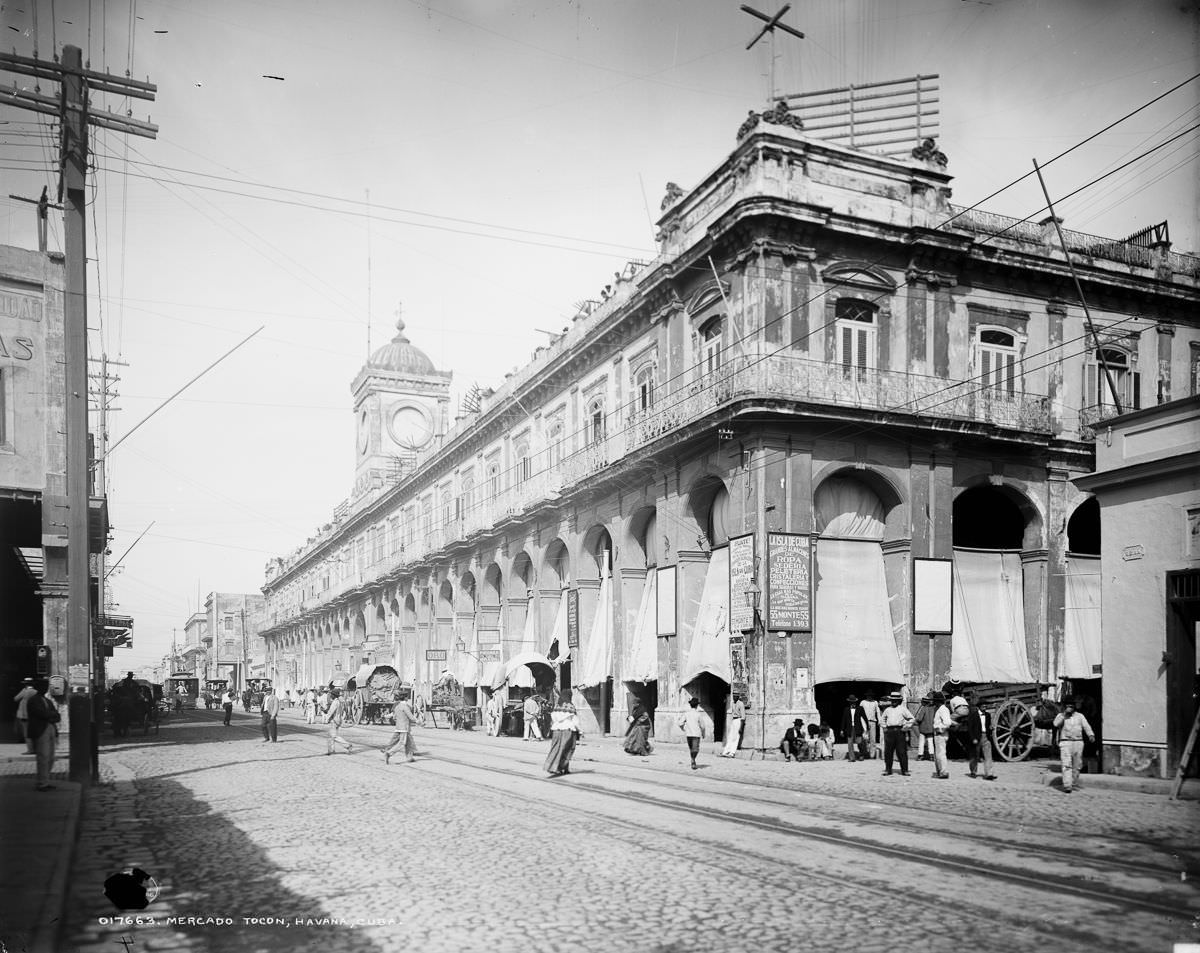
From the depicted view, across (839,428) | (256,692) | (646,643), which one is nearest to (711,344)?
(839,428)

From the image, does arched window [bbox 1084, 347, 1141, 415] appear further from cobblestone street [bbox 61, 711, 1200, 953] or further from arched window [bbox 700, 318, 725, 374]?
cobblestone street [bbox 61, 711, 1200, 953]

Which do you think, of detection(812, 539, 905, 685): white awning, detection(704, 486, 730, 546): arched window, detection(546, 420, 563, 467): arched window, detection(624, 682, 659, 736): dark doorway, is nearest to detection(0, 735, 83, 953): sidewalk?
detection(624, 682, 659, 736): dark doorway

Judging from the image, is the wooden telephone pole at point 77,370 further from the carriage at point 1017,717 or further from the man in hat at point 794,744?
the carriage at point 1017,717

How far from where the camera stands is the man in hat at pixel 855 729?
68.4 ft

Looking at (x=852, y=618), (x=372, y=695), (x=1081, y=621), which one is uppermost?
(x=852, y=618)

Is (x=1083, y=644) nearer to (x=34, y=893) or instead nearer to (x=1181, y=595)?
(x=1181, y=595)

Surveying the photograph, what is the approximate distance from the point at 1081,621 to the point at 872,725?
8.43m

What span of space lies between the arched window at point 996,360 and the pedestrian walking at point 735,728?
10686 mm

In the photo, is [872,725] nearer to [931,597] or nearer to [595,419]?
[931,597]

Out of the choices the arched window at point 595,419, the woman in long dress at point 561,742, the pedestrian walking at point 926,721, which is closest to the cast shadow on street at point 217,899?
the woman in long dress at point 561,742

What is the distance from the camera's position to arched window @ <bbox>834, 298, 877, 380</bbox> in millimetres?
24547

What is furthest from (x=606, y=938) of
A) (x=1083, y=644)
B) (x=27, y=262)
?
(x=1083, y=644)

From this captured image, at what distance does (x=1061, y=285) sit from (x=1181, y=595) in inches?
595

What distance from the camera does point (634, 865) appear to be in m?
9.07
